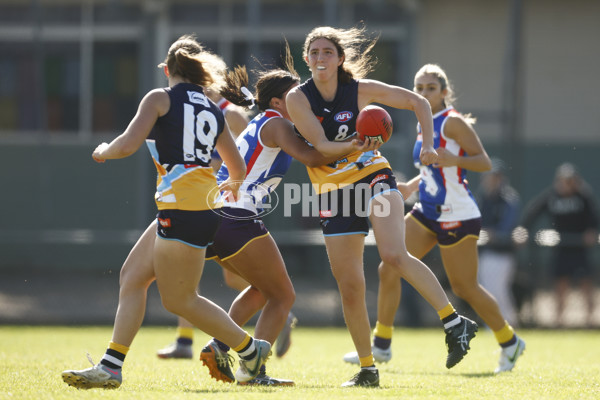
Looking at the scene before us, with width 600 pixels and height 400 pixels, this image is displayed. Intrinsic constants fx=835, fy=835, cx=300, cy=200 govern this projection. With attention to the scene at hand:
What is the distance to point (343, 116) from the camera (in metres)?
5.29

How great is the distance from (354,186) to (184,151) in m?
1.15

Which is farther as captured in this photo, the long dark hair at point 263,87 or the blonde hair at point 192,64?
the long dark hair at point 263,87

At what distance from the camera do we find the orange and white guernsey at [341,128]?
5285mm

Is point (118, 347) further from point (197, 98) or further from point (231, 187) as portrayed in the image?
point (197, 98)

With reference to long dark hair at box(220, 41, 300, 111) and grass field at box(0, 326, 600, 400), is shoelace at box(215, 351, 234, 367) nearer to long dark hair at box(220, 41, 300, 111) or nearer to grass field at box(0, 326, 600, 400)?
grass field at box(0, 326, 600, 400)

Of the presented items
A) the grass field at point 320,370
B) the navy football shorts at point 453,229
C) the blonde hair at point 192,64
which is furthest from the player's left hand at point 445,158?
the blonde hair at point 192,64

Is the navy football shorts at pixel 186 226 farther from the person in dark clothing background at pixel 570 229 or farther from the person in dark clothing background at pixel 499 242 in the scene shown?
the person in dark clothing background at pixel 570 229

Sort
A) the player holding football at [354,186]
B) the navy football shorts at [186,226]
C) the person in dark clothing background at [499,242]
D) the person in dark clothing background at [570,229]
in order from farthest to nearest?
1. the person in dark clothing background at [570,229]
2. the person in dark clothing background at [499,242]
3. the player holding football at [354,186]
4. the navy football shorts at [186,226]

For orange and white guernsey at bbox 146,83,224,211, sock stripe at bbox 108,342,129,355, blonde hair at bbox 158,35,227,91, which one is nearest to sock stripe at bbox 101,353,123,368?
sock stripe at bbox 108,342,129,355

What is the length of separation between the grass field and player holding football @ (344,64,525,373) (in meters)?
0.49

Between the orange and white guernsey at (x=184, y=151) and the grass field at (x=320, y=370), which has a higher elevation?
the orange and white guernsey at (x=184, y=151)

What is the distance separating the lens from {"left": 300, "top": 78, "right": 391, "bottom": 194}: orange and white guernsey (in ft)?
17.3

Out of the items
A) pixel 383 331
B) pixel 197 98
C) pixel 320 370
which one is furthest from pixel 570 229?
pixel 197 98

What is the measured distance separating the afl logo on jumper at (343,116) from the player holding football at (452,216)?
1.22 metres
